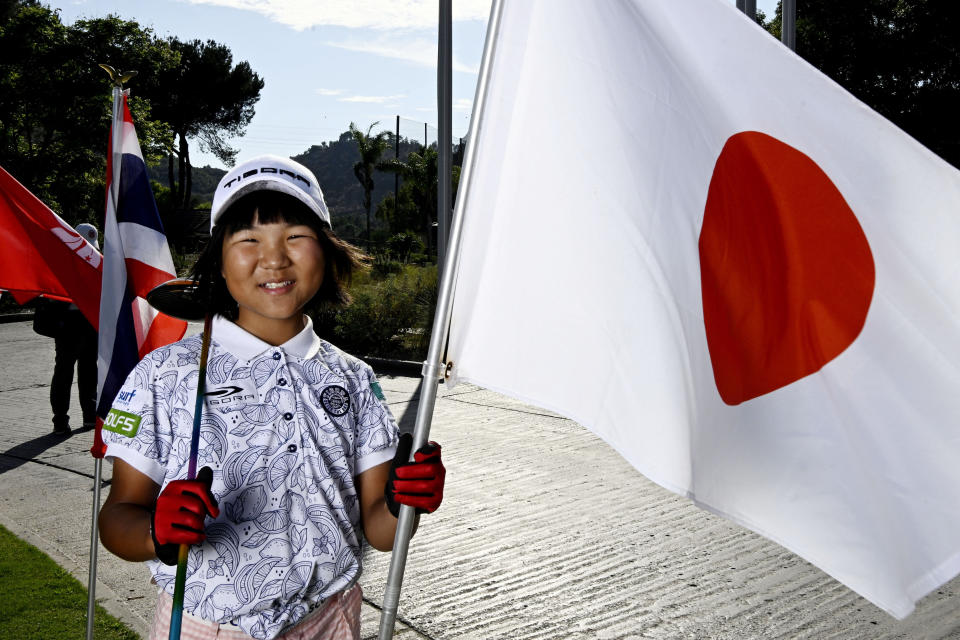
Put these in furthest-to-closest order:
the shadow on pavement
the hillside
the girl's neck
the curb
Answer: the hillside < the curb < the shadow on pavement < the girl's neck

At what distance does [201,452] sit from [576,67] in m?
1.16

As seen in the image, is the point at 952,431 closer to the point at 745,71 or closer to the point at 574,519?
the point at 745,71

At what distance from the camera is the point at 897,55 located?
24.8m

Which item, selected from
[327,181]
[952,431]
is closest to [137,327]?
[952,431]

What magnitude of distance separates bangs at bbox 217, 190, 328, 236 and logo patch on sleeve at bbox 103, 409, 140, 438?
471mm

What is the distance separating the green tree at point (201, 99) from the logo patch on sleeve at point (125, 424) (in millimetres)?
60636

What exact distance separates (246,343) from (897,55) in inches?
1033

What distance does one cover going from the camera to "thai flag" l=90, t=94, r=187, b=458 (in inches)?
165

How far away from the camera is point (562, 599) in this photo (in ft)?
15.4

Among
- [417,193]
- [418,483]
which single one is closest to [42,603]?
[418,483]

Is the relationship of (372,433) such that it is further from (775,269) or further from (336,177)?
(336,177)

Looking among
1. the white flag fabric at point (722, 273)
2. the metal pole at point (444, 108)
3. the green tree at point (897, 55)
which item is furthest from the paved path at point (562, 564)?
the green tree at point (897, 55)

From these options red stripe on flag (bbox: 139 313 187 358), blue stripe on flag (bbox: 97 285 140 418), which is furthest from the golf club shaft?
red stripe on flag (bbox: 139 313 187 358)

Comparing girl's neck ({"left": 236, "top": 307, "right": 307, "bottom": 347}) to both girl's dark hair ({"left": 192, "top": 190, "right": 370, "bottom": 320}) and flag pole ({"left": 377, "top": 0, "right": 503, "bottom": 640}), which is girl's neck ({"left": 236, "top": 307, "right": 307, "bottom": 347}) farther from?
flag pole ({"left": 377, "top": 0, "right": 503, "bottom": 640})
